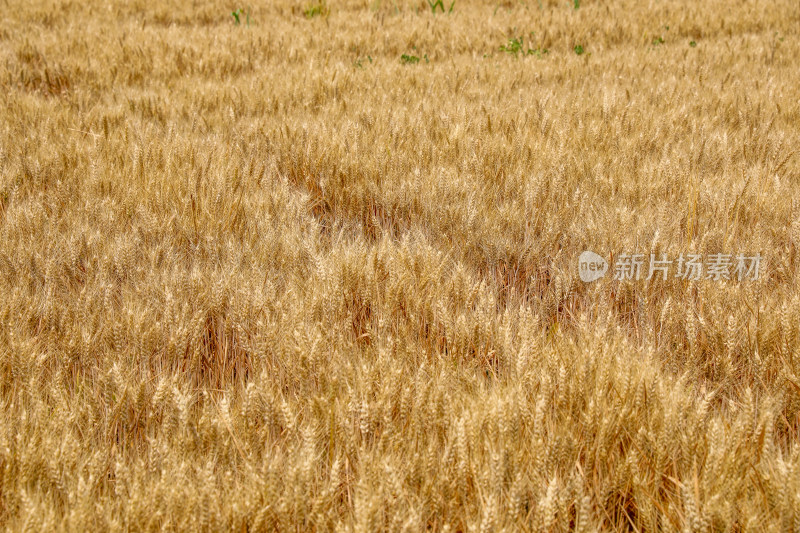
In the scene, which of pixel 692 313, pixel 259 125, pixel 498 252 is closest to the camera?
pixel 692 313

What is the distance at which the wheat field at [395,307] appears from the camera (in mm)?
1167

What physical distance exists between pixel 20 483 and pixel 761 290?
77.9 inches

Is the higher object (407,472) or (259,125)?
(259,125)

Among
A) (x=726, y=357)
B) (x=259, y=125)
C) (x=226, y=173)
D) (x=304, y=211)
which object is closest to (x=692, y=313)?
(x=726, y=357)

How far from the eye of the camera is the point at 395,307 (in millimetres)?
1832

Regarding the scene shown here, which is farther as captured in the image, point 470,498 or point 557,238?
point 557,238

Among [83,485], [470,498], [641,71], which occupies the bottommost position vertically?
[470,498]

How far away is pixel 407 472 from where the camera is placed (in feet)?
4.03

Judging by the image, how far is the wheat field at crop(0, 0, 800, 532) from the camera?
3.83 feet

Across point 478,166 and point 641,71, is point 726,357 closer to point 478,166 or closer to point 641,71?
point 478,166

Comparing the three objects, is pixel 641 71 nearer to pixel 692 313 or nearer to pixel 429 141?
pixel 429 141

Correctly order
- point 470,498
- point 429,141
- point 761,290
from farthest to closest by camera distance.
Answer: point 429,141 < point 761,290 < point 470,498

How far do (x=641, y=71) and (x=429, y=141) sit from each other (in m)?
2.34

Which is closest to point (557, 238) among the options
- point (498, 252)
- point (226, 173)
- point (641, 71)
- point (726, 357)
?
point (498, 252)
